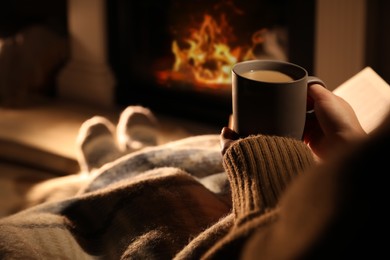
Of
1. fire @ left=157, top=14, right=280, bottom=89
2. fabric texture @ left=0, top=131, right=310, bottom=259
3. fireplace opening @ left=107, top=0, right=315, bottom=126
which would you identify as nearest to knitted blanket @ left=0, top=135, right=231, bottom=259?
fabric texture @ left=0, top=131, right=310, bottom=259

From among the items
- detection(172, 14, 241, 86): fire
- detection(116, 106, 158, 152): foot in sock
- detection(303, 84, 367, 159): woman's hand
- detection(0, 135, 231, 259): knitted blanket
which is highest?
detection(303, 84, 367, 159): woman's hand

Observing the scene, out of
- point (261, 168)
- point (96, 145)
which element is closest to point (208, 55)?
point (96, 145)

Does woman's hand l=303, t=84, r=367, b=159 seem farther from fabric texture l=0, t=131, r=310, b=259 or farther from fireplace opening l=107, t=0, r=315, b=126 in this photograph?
fireplace opening l=107, t=0, r=315, b=126

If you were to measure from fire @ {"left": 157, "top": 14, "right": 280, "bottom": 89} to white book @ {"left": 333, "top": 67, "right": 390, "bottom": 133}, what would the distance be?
1.32 m

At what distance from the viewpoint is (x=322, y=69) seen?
2.15 metres

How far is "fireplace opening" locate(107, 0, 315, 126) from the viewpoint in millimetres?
2258

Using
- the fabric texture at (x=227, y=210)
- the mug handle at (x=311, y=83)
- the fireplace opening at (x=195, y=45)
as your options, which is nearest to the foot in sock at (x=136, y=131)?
the fireplace opening at (x=195, y=45)

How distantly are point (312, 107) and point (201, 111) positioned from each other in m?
1.72

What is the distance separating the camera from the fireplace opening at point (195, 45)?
2258 millimetres

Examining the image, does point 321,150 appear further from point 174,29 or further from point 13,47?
point 13,47

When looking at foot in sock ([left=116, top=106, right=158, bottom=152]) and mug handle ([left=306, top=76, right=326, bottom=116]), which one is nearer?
mug handle ([left=306, top=76, right=326, bottom=116])

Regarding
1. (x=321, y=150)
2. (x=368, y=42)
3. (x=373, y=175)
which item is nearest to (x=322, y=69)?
(x=368, y=42)

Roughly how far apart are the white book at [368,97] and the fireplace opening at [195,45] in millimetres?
1133

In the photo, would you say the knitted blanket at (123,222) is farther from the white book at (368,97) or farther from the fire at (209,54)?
the fire at (209,54)
